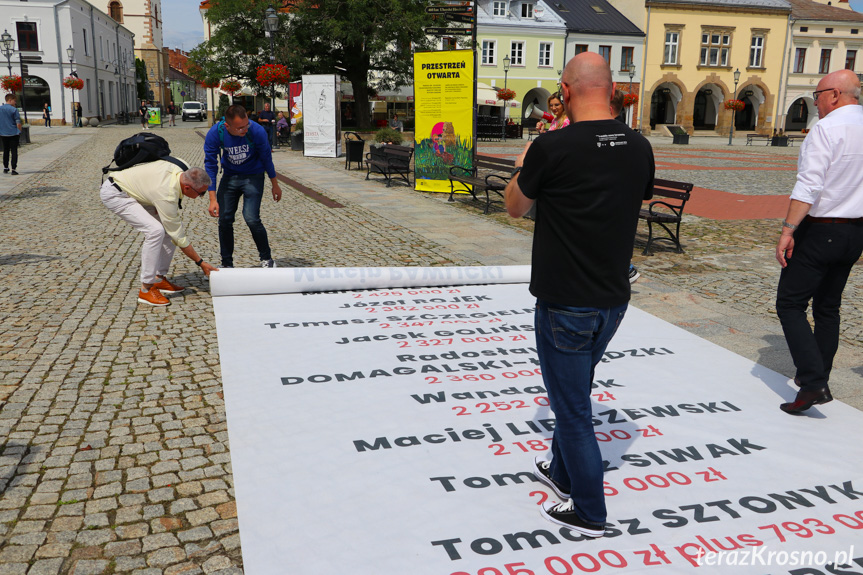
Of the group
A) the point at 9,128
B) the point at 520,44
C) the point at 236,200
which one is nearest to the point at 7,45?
the point at 9,128

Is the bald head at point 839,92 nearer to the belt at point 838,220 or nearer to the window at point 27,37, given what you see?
the belt at point 838,220

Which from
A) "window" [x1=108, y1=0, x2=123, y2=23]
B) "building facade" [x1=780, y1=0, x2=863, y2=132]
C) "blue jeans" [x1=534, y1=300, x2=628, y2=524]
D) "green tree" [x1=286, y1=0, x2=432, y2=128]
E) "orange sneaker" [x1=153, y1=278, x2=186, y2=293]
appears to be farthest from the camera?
"window" [x1=108, y1=0, x2=123, y2=23]

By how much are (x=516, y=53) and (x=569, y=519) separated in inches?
1897

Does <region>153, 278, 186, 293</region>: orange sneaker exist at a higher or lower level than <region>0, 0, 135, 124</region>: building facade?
lower

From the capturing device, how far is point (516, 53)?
1885 inches

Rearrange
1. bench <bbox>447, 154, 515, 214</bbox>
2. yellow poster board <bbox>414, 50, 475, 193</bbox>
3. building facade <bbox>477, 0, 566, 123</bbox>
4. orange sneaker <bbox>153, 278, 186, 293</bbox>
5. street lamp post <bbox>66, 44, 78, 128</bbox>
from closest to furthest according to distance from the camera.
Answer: orange sneaker <bbox>153, 278, 186, 293</bbox> → bench <bbox>447, 154, 515, 214</bbox> → yellow poster board <bbox>414, 50, 475, 193</bbox> → street lamp post <bbox>66, 44, 78, 128</bbox> → building facade <bbox>477, 0, 566, 123</bbox>

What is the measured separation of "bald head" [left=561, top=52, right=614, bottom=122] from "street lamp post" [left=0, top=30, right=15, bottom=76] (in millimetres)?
42320

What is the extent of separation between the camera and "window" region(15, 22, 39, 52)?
47562 mm

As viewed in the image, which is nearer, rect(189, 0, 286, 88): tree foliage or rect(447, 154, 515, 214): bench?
rect(447, 154, 515, 214): bench

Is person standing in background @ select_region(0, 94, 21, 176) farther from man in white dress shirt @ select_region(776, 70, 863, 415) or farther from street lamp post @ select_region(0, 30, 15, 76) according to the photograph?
street lamp post @ select_region(0, 30, 15, 76)

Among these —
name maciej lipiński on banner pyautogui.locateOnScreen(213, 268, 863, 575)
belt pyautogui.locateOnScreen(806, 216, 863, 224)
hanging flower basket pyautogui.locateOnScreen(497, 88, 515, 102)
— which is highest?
hanging flower basket pyautogui.locateOnScreen(497, 88, 515, 102)

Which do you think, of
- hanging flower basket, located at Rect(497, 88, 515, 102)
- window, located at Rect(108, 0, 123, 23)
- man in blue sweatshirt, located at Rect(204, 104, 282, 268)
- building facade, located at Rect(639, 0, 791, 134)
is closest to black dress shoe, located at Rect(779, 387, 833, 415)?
man in blue sweatshirt, located at Rect(204, 104, 282, 268)

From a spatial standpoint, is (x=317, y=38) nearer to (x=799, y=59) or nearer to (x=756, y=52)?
(x=756, y=52)

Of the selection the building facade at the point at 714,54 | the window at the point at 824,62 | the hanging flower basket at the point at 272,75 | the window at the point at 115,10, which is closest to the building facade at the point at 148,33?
the window at the point at 115,10
